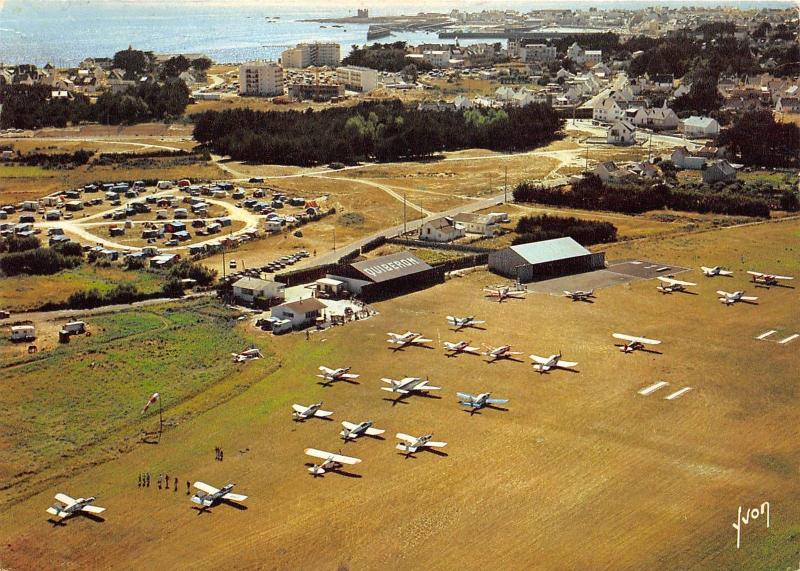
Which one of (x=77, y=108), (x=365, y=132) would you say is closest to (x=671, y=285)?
(x=365, y=132)

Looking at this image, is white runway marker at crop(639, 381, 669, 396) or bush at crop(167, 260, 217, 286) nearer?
white runway marker at crop(639, 381, 669, 396)

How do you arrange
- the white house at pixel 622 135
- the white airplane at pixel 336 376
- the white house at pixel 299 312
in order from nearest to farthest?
the white airplane at pixel 336 376 < the white house at pixel 299 312 < the white house at pixel 622 135

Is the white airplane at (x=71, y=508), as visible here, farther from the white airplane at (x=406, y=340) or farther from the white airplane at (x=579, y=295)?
the white airplane at (x=579, y=295)

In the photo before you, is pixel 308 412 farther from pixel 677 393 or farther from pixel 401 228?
pixel 401 228

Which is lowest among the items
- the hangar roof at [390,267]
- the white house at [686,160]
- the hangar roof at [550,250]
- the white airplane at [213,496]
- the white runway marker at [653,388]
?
the white airplane at [213,496]

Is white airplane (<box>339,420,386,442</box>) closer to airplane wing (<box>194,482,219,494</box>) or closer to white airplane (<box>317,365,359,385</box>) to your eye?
white airplane (<box>317,365,359,385</box>)

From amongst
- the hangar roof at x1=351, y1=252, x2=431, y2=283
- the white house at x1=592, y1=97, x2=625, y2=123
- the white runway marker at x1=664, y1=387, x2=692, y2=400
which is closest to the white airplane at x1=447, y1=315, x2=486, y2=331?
the hangar roof at x1=351, y1=252, x2=431, y2=283

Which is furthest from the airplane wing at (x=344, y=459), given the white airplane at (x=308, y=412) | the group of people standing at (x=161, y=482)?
the group of people standing at (x=161, y=482)
